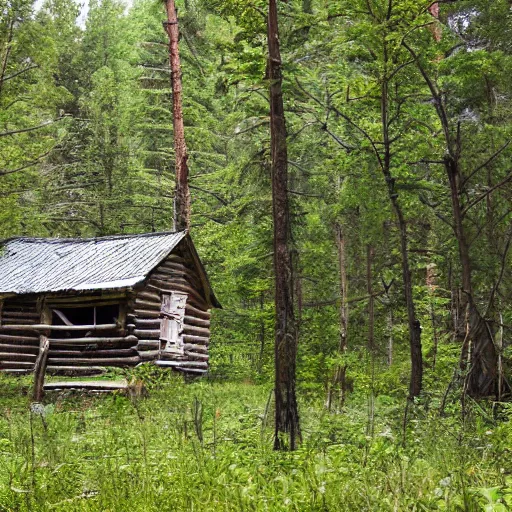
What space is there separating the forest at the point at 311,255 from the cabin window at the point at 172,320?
77.9 inches

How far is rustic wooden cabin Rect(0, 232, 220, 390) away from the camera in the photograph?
1814 cm

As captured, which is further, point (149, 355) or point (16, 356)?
point (16, 356)

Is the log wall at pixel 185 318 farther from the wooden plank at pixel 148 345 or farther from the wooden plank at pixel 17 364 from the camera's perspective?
the wooden plank at pixel 17 364

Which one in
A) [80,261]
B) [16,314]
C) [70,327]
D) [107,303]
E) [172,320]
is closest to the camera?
[107,303]

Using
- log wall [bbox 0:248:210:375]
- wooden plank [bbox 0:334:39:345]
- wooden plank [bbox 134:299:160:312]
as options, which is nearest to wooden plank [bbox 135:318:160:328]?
log wall [bbox 0:248:210:375]

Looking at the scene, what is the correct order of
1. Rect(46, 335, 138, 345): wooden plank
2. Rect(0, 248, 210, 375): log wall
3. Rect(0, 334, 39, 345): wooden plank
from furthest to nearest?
Rect(0, 334, 39, 345): wooden plank < Rect(0, 248, 210, 375): log wall < Rect(46, 335, 138, 345): wooden plank

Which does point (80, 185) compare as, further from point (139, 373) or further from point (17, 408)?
point (17, 408)

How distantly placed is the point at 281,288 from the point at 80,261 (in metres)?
13.1

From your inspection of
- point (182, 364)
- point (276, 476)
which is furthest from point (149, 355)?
point (276, 476)

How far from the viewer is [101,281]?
1788 centimetres

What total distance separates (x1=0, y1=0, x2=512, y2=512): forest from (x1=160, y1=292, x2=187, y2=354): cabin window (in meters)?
1.98

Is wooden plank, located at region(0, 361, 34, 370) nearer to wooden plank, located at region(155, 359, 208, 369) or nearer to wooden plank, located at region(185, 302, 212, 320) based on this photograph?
wooden plank, located at region(155, 359, 208, 369)

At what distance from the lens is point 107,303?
18312 millimetres

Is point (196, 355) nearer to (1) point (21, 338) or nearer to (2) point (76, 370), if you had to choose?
(2) point (76, 370)
